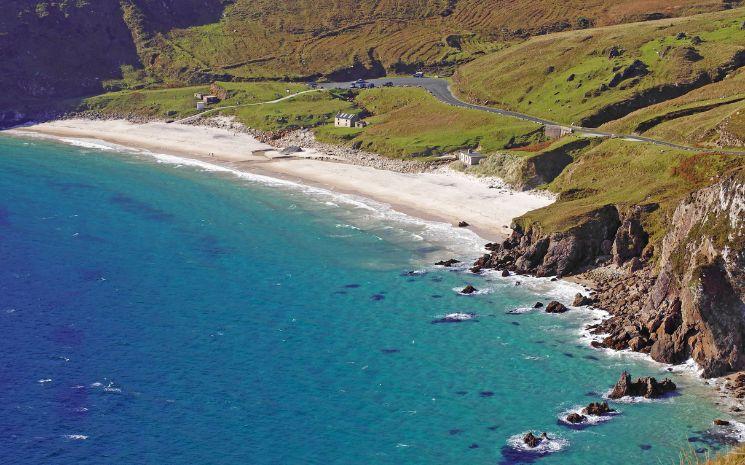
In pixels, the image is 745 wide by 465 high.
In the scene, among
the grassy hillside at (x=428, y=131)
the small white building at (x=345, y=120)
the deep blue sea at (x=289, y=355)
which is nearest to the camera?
the deep blue sea at (x=289, y=355)

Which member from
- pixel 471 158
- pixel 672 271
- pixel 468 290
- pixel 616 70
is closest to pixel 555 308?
pixel 468 290

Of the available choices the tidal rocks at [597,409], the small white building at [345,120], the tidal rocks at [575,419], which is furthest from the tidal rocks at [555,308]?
the small white building at [345,120]

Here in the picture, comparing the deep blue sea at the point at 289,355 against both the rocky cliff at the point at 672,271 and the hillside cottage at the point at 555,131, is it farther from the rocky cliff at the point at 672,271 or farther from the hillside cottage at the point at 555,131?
the hillside cottage at the point at 555,131

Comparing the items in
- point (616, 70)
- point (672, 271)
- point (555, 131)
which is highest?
point (616, 70)

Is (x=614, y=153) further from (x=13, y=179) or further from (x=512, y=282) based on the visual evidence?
(x=13, y=179)

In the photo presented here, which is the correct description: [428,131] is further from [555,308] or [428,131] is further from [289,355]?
Answer: [289,355]

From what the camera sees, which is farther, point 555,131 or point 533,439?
point 555,131
